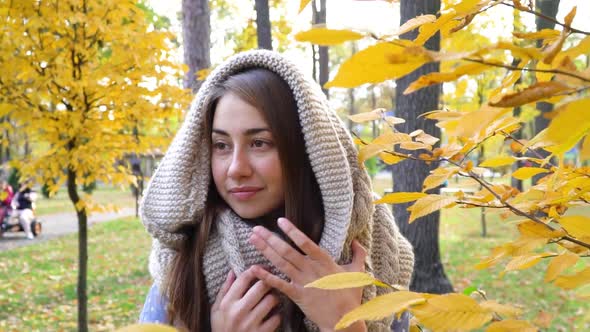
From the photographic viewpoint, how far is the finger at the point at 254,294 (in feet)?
4.21

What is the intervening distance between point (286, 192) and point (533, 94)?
0.95 metres

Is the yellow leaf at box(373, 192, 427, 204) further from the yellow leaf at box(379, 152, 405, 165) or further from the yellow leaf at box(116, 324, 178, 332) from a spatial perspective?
the yellow leaf at box(116, 324, 178, 332)

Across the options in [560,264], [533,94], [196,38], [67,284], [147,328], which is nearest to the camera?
[147,328]

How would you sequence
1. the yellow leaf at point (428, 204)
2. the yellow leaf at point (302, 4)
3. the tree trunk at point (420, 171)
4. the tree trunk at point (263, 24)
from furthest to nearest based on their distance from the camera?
the tree trunk at point (263, 24) → the tree trunk at point (420, 171) → the yellow leaf at point (428, 204) → the yellow leaf at point (302, 4)

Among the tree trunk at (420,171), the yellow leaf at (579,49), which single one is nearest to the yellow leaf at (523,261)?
the yellow leaf at (579,49)

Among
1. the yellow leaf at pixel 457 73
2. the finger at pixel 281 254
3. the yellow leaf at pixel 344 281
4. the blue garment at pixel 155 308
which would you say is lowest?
the blue garment at pixel 155 308

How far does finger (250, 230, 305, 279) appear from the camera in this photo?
4.17 ft

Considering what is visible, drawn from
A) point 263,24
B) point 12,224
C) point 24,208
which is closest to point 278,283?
point 263,24

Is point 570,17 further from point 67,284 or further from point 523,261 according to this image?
point 67,284

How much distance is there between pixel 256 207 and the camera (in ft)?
4.58

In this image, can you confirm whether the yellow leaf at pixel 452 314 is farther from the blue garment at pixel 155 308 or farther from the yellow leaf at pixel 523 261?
the blue garment at pixel 155 308

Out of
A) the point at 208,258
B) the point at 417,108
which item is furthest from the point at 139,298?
the point at 208,258

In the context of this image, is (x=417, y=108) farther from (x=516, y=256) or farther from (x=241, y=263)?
(x=516, y=256)

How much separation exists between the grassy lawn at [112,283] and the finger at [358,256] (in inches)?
87.4
